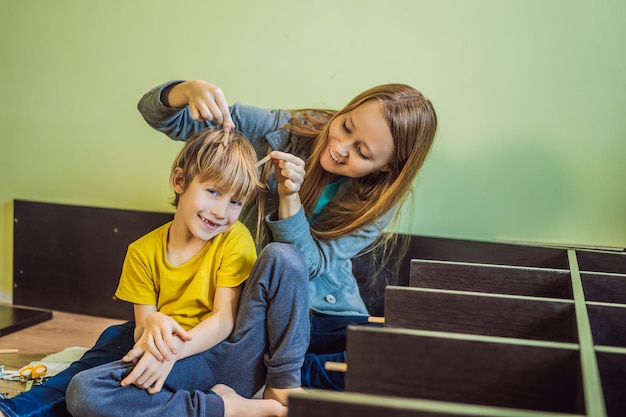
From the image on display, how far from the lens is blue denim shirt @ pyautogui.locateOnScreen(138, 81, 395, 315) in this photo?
5.38ft

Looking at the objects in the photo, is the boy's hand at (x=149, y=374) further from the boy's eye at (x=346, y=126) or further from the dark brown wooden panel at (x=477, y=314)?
the boy's eye at (x=346, y=126)

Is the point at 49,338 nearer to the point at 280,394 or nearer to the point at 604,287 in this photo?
the point at 280,394

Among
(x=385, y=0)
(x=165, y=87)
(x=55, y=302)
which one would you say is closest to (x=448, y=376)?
(x=165, y=87)

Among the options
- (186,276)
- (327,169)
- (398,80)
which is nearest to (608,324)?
(327,169)

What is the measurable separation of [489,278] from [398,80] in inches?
30.3

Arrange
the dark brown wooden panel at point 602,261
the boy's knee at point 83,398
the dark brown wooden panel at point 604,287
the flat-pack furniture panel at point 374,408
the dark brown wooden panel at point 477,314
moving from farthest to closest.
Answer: the dark brown wooden panel at point 602,261 < the dark brown wooden panel at point 604,287 < the boy's knee at point 83,398 < the dark brown wooden panel at point 477,314 < the flat-pack furniture panel at point 374,408

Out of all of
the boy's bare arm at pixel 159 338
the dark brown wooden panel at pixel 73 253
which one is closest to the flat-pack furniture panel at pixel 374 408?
the boy's bare arm at pixel 159 338

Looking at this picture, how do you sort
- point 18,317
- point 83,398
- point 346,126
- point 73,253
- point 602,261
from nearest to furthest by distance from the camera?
point 83,398, point 346,126, point 602,261, point 18,317, point 73,253

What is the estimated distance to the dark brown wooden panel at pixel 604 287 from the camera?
1366mm

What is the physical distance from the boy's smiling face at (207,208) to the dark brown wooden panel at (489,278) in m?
0.38

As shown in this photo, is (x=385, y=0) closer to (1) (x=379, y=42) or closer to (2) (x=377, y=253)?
(1) (x=379, y=42)

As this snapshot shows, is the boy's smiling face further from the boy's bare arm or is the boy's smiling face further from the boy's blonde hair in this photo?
the boy's bare arm

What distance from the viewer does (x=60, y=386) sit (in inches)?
55.4

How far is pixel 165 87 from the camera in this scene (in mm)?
1638
